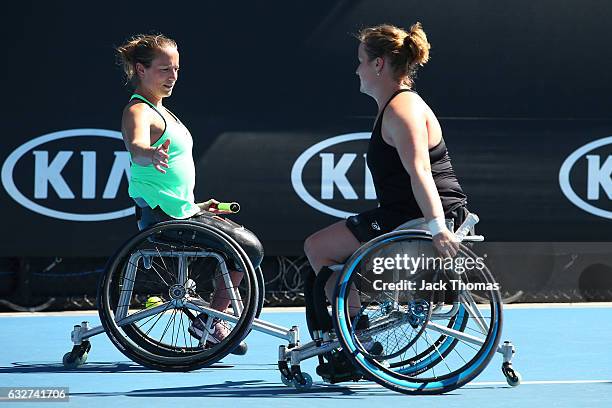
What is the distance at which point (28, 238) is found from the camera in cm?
714

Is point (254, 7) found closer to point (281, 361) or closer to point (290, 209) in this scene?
point (290, 209)

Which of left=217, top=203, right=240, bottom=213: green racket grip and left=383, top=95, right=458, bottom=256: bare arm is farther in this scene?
left=217, top=203, right=240, bottom=213: green racket grip

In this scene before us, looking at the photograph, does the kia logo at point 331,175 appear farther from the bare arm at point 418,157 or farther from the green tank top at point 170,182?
the bare arm at point 418,157

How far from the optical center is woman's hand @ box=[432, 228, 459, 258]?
429 centimetres

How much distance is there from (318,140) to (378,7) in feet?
2.82

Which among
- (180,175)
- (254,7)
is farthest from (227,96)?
(180,175)

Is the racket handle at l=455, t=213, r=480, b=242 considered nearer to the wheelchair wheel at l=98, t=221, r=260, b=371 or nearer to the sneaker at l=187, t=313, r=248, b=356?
the wheelchair wheel at l=98, t=221, r=260, b=371

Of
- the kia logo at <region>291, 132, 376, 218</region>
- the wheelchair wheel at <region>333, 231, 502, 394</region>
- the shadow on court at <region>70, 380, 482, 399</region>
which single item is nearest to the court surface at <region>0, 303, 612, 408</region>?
the shadow on court at <region>70, 380, 482, 399</region>

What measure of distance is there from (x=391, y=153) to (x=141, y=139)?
38.2 inches

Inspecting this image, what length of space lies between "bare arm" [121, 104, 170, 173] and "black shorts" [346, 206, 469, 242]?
0.74 metres

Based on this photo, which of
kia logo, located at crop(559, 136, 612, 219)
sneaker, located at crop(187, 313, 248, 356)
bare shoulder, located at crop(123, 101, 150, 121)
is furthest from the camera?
kia logo, located at crop(559, 136, 612, 219)

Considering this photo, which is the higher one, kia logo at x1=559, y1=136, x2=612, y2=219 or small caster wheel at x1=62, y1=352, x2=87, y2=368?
kia logo at x1=559, y1=136, x2=612, y2=219

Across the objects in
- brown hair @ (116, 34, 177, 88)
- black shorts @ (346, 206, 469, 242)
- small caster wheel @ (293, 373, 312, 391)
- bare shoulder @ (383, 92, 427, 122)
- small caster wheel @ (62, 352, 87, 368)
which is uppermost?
brown hair @ (116, 34, 177, 88)

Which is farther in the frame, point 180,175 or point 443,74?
point 443,74
